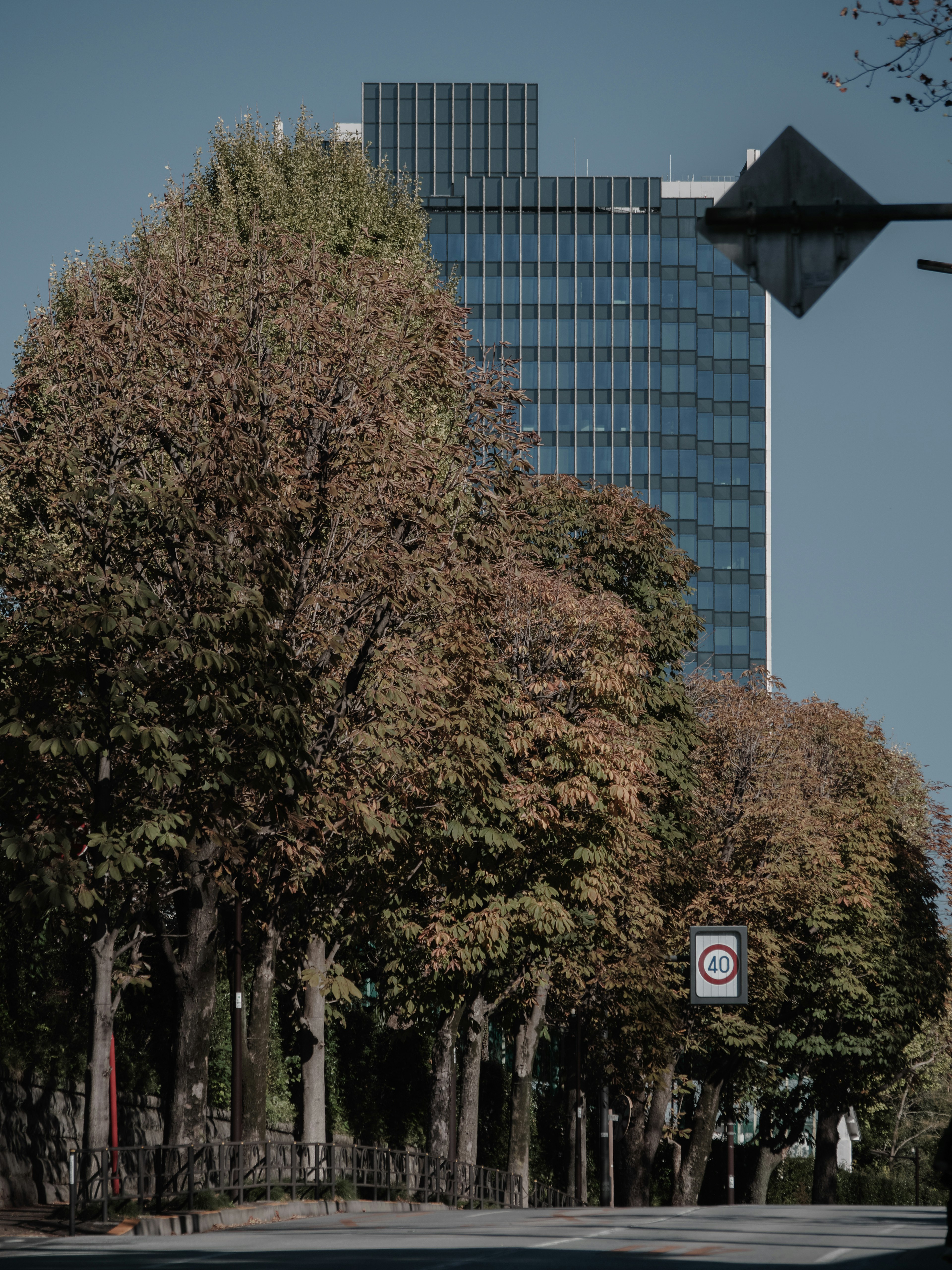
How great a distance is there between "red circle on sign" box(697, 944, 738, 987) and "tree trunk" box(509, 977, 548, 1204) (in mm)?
4069

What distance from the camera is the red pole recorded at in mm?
21672

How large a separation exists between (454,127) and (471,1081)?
110m

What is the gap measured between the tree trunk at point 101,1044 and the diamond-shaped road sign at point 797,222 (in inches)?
647

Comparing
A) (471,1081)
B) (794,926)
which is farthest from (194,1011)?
(794,926)

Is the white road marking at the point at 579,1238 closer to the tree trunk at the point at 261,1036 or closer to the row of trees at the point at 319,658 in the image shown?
the row of trees at the point at 319,658

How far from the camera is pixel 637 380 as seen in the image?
11531 centimetres

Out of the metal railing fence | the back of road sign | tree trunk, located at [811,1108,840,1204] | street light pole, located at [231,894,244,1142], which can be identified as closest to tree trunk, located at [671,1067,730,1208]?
tree trunk, located at [811,1108,840,1204]

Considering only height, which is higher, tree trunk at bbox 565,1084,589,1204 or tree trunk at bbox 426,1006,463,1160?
tree trunk at bbox 426,1006,463,1160

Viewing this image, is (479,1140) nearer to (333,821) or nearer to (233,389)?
(333,821)

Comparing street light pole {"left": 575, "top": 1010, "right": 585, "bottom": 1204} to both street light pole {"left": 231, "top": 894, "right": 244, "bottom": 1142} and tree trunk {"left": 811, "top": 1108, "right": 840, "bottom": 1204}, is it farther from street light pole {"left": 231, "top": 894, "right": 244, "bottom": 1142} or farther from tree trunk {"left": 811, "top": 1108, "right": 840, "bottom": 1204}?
street light pole {"left": 231, "top": 894, "right": 244, "bottom": 1142}

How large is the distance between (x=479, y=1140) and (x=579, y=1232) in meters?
30.5

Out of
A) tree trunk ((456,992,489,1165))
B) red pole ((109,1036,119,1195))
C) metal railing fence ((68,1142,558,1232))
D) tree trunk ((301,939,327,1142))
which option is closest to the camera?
metal railing fence ((68,1142,558,1232))

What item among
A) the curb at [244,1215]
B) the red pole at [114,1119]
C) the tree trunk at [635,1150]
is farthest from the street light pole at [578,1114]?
the red pole at [114,1119]

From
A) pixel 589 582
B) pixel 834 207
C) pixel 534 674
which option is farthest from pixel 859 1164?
pixel 834 207
